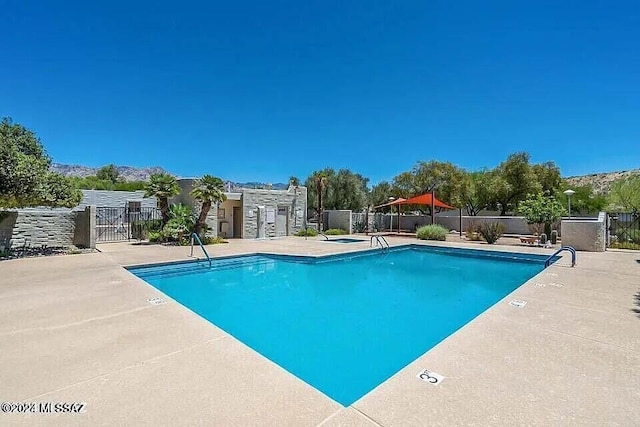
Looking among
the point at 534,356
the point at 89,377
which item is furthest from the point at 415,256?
the point at 89,377

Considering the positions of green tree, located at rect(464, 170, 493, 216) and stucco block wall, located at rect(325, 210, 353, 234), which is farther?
green tree, located at rect(464, 170, 493, 216)

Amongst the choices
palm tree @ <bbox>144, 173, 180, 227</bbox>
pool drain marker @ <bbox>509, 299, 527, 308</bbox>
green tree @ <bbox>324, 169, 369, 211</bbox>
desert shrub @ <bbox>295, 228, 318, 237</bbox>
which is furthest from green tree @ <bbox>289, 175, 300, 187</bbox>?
pool drain marker @ <bbox>509, 299, 527, 308</bbox>

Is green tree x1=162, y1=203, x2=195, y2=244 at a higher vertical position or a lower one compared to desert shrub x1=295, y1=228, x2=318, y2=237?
higher

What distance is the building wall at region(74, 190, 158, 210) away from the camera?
2427 cm

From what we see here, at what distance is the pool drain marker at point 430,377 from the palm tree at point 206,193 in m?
13.6

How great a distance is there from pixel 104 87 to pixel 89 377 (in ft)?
62.2

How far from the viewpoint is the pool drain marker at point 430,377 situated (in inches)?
110

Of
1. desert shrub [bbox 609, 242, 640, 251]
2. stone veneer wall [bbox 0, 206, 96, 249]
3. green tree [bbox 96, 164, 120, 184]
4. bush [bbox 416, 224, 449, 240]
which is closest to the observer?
stone veneer wall [bbox 0, 206, 96, 249]

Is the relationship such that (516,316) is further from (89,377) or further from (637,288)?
(89,377)

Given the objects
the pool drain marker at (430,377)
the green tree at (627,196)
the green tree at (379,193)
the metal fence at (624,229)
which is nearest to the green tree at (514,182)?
the green tree at (627,196)

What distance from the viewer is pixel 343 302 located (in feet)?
24.0

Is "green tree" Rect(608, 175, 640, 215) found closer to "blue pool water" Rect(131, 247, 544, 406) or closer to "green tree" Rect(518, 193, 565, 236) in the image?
"green tree" Rect(518, 193, 565, 236)

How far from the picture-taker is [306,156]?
32.9 metres

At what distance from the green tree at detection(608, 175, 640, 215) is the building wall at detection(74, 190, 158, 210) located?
31.7 m
